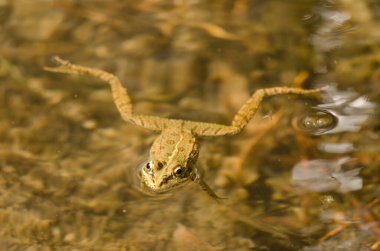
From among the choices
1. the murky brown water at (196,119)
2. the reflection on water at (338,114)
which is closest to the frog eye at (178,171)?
the murky brown water at (196,119)

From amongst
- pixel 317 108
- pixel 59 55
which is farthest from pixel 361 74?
pixel 59 55

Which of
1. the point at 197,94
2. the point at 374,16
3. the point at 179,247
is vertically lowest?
the point at 179,247

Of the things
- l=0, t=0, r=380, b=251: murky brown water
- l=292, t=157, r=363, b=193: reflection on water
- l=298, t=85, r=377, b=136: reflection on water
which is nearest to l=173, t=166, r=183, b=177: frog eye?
l=0, t=0, r=380, b=251: murky brown water

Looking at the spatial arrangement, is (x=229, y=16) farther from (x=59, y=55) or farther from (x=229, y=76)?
(x=59, y=55)

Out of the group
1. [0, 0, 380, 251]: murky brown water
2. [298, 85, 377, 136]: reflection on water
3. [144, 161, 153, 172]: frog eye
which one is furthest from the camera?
[298, 85, 377, 136]: reflection on water

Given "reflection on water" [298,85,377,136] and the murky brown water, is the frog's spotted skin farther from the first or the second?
"reflection on water" [298,85,377,136]

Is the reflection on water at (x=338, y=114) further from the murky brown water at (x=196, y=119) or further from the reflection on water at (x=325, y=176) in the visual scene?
the reflection on water at (x=325, y=176)

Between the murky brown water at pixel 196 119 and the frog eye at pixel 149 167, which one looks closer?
the murky brown water at pixel 196 119
